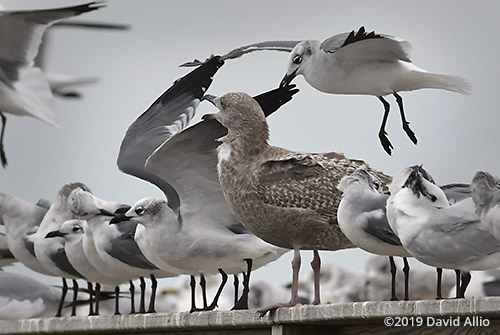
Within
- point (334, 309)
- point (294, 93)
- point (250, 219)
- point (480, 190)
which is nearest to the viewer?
point (480, 190)

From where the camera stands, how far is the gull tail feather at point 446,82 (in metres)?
3.35

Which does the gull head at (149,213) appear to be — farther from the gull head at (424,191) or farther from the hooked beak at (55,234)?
the gull head at (424,191)

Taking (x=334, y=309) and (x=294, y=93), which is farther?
(x=294, y=93)

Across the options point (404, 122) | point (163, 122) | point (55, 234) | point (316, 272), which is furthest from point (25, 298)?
point (404, 122)

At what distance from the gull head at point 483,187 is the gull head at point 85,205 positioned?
1497 millimetres

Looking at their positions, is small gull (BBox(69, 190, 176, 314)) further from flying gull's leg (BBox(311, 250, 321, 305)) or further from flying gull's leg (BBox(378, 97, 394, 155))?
flying gull's leg (BBox(378, 97, 394, 155))

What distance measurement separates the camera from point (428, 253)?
3.00m

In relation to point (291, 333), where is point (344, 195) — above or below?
above

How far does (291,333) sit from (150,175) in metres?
0.96

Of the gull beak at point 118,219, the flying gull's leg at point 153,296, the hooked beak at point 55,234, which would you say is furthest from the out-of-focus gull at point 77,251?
the gull beak at point 118,219

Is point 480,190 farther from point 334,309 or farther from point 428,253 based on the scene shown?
point 334,309

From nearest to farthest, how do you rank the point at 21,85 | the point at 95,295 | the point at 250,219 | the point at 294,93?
the point at 250,219 → the point at 294,93 → the point at 21,85 → the point at 95,295

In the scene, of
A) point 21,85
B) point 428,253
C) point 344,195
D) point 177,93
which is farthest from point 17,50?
point 428,253

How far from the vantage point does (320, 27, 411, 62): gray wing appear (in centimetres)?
338
